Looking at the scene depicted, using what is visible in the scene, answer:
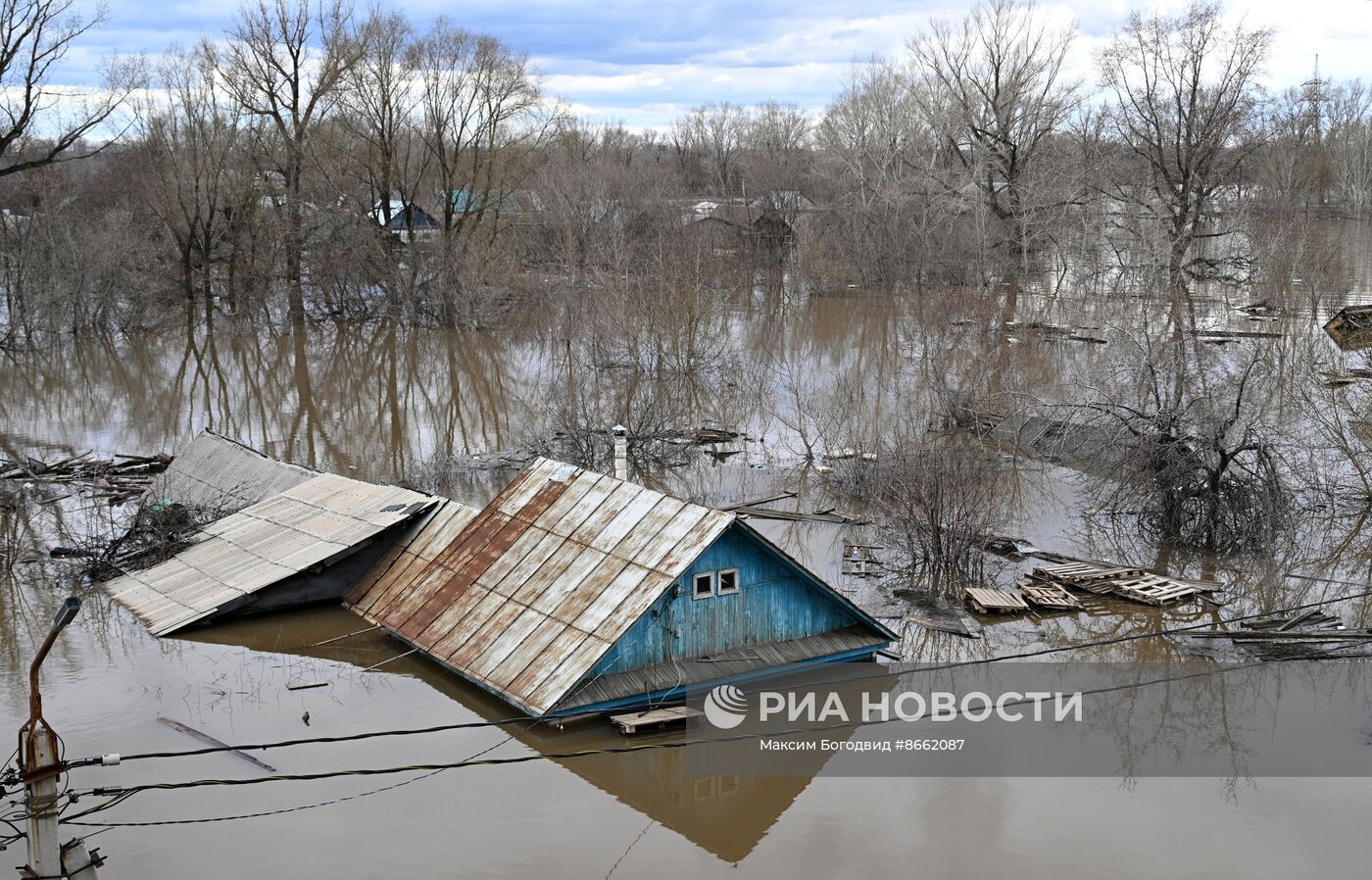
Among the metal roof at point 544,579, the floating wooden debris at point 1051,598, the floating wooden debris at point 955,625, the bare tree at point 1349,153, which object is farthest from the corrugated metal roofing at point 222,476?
the bare tree at point 1349,153

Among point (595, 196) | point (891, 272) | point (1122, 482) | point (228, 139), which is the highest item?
point (228, 139)

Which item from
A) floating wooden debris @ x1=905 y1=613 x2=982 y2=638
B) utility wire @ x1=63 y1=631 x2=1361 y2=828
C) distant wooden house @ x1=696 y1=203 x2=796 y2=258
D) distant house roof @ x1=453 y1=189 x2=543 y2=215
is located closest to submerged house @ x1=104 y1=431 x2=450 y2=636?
utility wire @ x1=63 y1=631 x2=1361 y2=828

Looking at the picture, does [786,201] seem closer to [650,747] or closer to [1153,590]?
[1153,590]

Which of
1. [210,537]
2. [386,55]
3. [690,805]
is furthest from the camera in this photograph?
[386,55]

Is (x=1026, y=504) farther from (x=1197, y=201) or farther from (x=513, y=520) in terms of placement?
(x=1197, y=201)

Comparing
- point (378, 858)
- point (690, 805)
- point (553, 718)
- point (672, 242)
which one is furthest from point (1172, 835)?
point (672, 242)

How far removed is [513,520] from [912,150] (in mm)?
50104

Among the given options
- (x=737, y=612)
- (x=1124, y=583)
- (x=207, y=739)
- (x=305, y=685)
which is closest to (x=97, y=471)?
(x=305, y=685)

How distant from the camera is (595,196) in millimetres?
50344

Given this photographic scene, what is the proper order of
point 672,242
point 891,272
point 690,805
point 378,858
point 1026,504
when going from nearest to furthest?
point 378,858 < point 690,805 < point 1026,504 < point 672,242 < point 891,272

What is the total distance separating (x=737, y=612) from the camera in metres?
13.4

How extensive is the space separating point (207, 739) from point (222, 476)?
9.16 m

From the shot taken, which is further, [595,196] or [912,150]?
[912,150]

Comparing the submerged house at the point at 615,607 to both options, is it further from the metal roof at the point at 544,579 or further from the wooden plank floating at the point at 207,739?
the wooden plank floating at the point at 207,739
